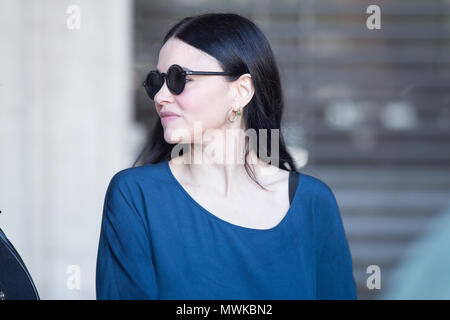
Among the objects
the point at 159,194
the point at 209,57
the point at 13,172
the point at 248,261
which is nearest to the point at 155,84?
the point at 209,57

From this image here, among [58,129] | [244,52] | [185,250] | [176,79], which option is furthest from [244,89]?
[58,129]

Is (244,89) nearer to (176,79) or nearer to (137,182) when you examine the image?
(176,79)

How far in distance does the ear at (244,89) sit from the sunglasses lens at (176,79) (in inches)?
6.2

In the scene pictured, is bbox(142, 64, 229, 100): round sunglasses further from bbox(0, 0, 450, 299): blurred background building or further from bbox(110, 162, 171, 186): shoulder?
bbox(0, 0, 450, 299): blurred background building

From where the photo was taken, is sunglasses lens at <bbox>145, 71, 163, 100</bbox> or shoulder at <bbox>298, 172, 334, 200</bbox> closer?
sunglasses lens at <bbox>145, 71, 163, 100</bbox>

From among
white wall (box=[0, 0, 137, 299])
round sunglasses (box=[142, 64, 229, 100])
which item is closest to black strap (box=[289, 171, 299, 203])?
round sunglasses (box=[142, 64, 229, 100])

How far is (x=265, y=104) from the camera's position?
5.83 feet

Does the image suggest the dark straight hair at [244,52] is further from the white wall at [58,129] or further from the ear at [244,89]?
the white wall at [58,129]

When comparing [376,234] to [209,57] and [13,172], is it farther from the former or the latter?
[209,57]

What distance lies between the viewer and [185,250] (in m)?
1.57

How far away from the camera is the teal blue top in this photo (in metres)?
1.53

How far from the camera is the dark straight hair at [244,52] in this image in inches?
62.3

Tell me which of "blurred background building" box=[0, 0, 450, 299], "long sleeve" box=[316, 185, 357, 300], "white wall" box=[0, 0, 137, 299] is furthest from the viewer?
"blurred background building" box=[0, 0, 450, 299]

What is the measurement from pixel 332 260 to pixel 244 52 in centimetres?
65
